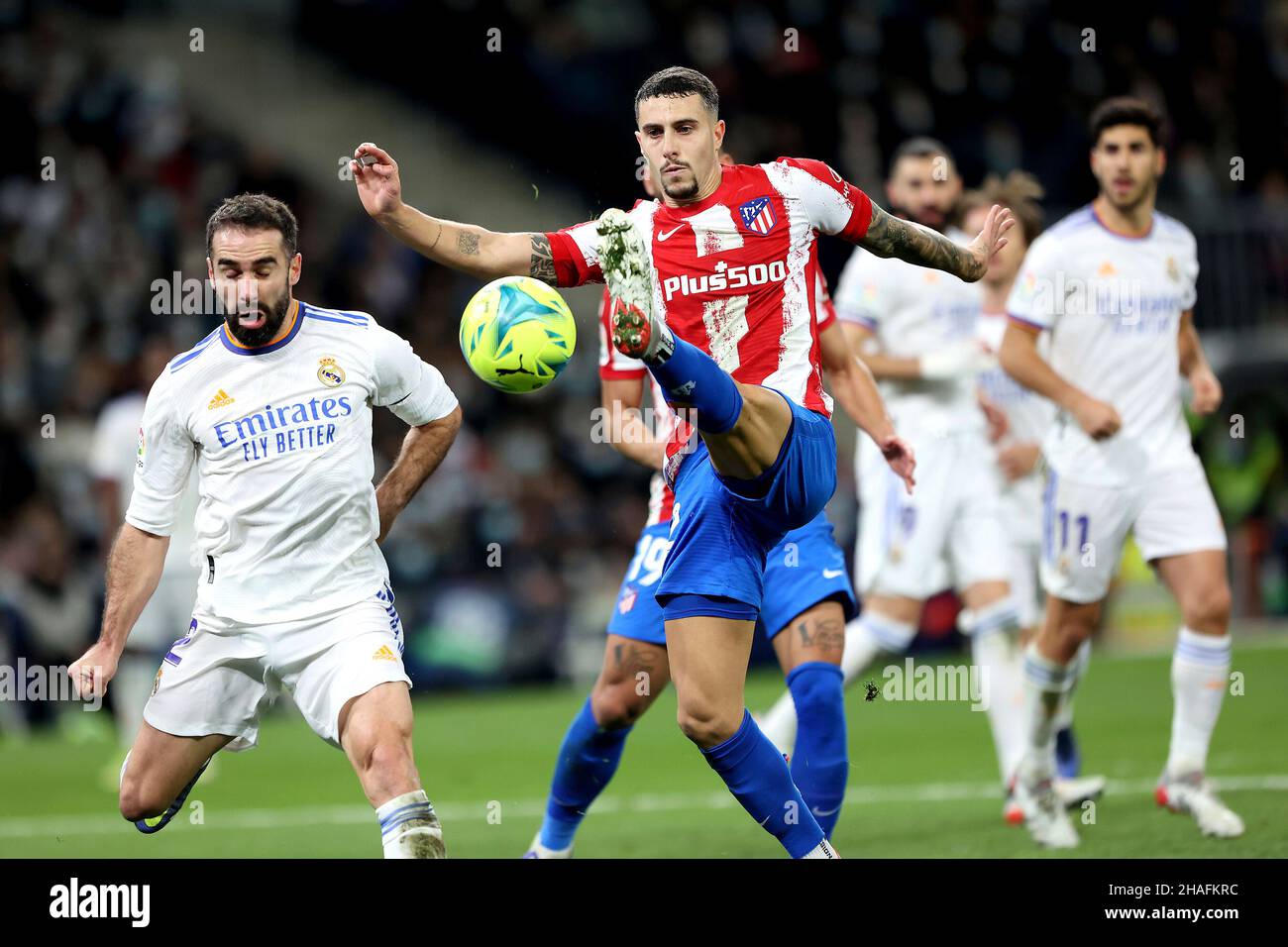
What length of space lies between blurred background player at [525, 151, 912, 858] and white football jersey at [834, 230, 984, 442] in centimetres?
203

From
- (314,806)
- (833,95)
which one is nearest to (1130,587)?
(833,95)

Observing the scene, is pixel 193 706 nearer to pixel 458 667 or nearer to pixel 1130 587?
pixel 458 667

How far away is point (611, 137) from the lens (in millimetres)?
18875

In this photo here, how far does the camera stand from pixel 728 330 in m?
5.61

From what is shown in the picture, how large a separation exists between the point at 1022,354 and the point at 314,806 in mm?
4711

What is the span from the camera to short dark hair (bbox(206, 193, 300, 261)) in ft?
17.9

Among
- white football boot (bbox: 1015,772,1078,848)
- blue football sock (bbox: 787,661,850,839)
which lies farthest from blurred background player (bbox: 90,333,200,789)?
white football boot (bbox: 1015,772,1078,848)

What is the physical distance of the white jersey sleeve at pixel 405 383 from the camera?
18.7 feet

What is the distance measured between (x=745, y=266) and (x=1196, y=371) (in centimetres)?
302

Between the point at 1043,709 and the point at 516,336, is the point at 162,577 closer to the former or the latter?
the point at 1043,709

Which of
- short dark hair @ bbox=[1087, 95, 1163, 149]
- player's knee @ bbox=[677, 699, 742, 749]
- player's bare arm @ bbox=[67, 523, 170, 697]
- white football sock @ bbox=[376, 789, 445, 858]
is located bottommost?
white football sock @ bbox=[376, 789, 445, 858]

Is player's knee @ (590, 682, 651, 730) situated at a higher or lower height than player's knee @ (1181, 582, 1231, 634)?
lower

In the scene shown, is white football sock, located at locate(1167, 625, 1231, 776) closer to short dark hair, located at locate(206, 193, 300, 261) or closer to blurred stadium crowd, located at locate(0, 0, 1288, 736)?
short dark hair, located at locate(206, 193, 300, 261)

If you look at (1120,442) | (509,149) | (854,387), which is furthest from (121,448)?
(509,149)
